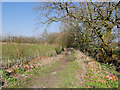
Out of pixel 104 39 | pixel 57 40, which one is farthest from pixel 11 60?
pixel 57 40

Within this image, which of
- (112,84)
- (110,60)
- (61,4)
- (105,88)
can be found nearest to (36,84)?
(105,88)

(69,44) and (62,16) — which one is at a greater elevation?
(62,16)

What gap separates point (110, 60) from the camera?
770 centimetres

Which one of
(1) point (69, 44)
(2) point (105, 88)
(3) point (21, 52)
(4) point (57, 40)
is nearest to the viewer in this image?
(2) point (105, 88)

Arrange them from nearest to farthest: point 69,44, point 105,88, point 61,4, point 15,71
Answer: point 105,88, point 15,71, point 61,4, point 69,44

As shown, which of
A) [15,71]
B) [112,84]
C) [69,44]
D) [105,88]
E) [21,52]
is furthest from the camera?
[69,44]

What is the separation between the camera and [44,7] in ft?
26.2

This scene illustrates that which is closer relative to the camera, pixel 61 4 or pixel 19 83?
pixel 19 83

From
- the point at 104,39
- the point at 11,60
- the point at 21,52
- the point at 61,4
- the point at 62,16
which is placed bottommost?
the point at 11,60

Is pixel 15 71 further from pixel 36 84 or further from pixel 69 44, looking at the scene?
pixel 69 44

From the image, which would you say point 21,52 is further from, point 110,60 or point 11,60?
point 110,60

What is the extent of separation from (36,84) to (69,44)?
16688 mm

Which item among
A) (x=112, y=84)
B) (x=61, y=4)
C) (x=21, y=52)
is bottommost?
(x=112, y=84)

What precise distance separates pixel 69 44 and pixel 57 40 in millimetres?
4586
